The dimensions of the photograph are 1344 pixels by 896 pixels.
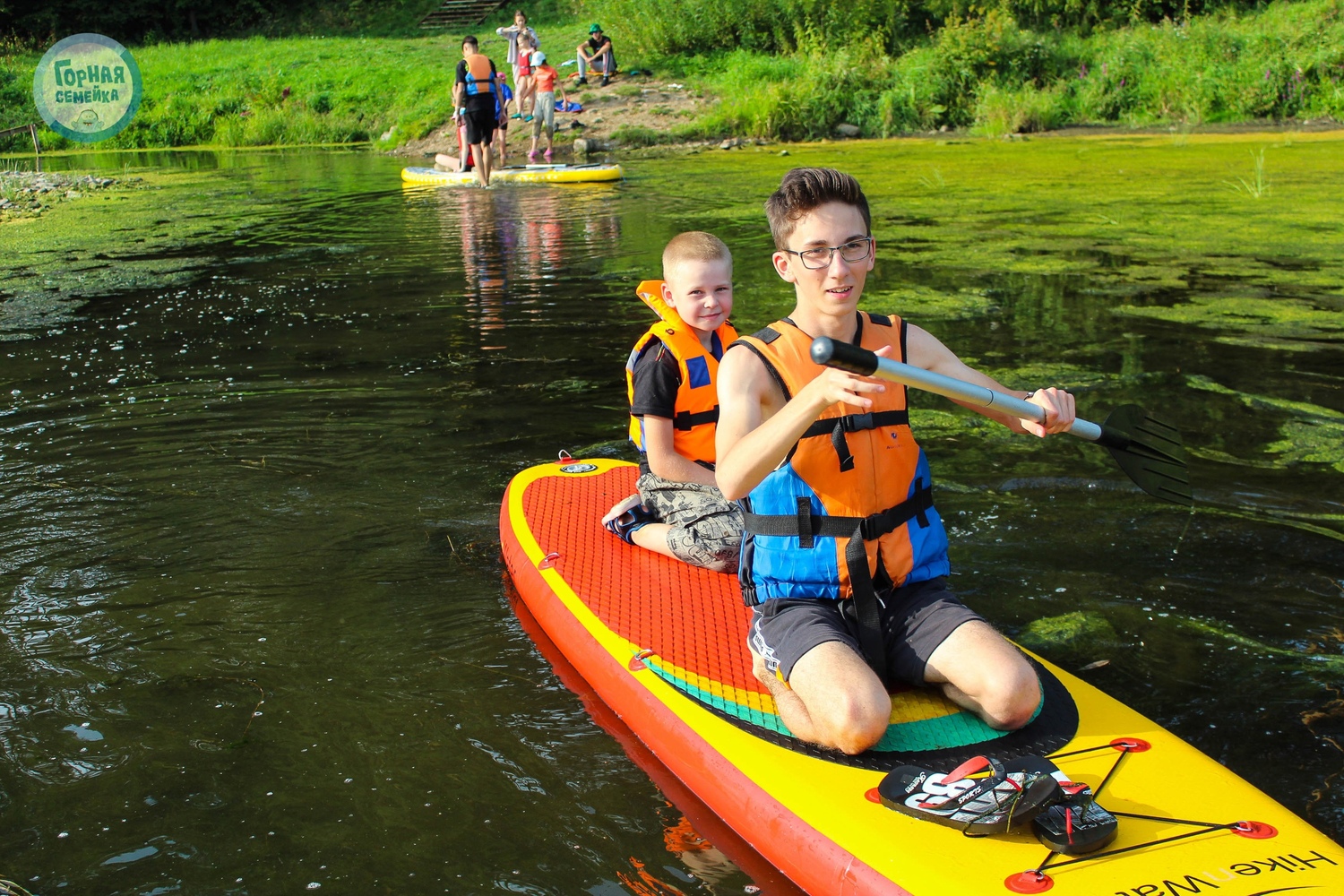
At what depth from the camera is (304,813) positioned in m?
2.43

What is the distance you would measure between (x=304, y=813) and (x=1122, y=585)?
2.20 m

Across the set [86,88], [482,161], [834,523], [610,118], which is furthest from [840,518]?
[86,88]

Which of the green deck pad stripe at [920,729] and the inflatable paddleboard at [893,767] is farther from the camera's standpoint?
the green deck pad stripe at [920,729]

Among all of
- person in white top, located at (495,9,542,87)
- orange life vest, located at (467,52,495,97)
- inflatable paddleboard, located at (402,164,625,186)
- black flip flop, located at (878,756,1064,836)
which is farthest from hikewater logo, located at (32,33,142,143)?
black flip flop, located at (878,756,1064,836)

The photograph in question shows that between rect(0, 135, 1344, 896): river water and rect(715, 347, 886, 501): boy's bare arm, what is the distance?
705mm

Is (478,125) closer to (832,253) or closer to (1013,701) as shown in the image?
(832,253)

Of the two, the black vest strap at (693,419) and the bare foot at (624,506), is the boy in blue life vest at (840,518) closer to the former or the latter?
the black vest strap at (693,419)

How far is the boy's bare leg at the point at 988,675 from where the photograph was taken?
7.44 ft

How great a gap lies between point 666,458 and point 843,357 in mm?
1398

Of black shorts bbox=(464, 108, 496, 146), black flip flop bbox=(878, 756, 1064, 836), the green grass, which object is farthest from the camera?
the green grass

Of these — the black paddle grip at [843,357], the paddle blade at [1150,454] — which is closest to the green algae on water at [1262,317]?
the paddle blade at [1150,454]

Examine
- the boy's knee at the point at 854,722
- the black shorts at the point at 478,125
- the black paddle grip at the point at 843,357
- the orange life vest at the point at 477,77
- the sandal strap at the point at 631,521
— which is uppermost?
the orange life vest at the point at 477,77

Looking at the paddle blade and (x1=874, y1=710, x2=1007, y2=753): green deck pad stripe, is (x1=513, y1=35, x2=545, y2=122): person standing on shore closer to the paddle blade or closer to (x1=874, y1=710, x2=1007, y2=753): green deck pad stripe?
the paddle blade

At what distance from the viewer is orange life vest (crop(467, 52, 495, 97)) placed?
12.2 m
